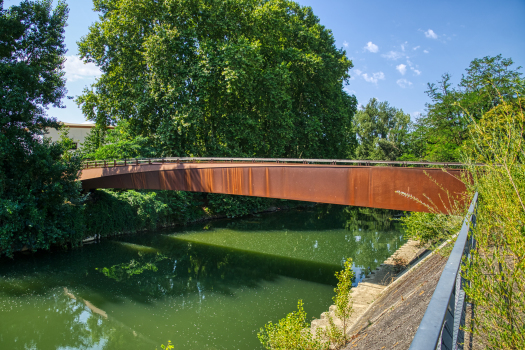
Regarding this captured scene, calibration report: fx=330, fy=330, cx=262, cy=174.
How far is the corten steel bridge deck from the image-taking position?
395 inches

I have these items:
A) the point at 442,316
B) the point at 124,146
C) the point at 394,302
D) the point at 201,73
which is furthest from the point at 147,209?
the point at 442,316

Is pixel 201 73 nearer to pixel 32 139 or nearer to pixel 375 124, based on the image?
pixel 32 139

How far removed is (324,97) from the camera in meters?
30.4

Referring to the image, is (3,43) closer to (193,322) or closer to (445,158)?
(193,322)

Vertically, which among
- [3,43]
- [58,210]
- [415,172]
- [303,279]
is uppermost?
[3,43]

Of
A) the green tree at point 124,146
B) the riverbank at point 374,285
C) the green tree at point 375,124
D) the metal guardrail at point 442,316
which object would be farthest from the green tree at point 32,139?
the green tree at point 375,124

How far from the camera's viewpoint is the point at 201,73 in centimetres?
2159

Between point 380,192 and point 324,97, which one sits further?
point 324,97

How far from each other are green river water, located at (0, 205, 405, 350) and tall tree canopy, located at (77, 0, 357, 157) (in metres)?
7.87

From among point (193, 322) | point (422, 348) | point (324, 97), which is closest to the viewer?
point (422, 348)

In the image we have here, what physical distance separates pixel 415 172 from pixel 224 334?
742 centimetres

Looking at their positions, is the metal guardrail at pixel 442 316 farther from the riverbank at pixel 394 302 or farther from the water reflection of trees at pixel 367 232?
the water reflection of trees at pixel 367 232

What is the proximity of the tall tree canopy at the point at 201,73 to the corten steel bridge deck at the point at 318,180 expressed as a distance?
24.2ft

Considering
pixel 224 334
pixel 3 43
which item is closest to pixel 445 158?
pixel 224 334
